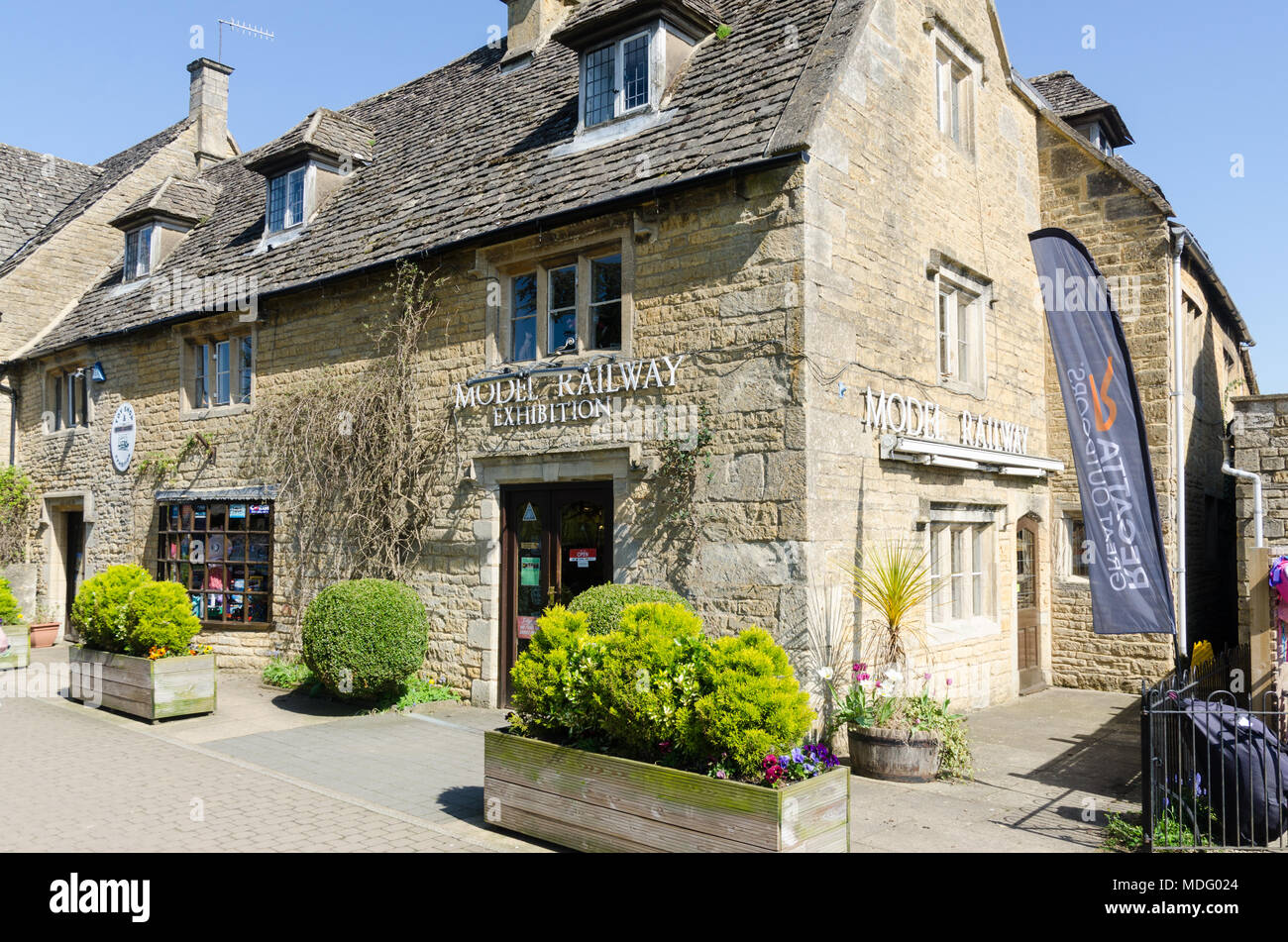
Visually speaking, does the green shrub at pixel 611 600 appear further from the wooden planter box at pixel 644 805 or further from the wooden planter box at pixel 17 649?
the wooden planter box at pixel 17 649

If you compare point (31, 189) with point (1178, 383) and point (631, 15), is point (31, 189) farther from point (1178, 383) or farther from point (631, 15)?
point (1178, 383)

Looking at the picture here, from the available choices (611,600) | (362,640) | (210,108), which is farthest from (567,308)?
(210,108)

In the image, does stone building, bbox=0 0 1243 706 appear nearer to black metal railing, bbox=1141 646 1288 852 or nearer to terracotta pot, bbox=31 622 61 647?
terracotta pot, bbox=31 622 61 647

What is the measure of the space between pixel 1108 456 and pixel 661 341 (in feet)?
13.8

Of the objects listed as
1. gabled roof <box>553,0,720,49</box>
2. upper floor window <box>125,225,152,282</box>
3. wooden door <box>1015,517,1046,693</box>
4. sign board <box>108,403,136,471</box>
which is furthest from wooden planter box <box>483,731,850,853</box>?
upper floor window <box>125,225,152,282</box>

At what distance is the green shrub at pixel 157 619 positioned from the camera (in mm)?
10250

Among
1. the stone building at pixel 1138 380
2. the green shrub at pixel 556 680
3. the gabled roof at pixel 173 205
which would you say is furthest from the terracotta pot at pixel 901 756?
the gabled roof at pixel 173 205

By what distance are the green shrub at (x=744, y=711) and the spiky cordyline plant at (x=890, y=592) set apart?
337 cm

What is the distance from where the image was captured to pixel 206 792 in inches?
291

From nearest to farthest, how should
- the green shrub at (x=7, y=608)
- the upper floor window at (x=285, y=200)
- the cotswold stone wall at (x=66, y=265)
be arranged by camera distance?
1. the green shrub at (x=7, y=608)
2. the upper floor window at (x=285, y=200)
3. the cotswold stone wall at (x=66, y=265)

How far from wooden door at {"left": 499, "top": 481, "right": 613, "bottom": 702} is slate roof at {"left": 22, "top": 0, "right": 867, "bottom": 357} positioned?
2.99 m

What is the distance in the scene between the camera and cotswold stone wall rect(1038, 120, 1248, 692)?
1282 centimetres
